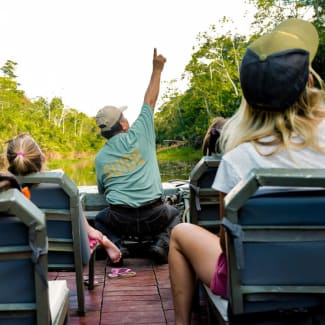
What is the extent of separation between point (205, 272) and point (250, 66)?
2.12ft

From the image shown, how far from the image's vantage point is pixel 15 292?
4.58ft

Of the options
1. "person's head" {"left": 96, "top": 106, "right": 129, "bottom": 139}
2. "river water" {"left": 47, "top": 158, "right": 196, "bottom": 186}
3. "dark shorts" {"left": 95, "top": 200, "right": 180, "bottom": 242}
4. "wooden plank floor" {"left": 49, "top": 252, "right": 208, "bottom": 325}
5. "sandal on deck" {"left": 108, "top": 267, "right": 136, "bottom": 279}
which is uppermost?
"person's head" {"left": 96, "top": 106, "right": 129, "bottom": 139}

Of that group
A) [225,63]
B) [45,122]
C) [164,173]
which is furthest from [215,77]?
[45,122]

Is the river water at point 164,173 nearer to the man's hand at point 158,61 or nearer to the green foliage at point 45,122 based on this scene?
the green foliage at point 45,122

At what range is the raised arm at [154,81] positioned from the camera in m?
3.81

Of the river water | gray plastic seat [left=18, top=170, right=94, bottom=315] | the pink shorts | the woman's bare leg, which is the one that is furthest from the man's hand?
the river water

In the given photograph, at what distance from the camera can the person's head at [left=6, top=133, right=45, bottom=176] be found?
8.15ft

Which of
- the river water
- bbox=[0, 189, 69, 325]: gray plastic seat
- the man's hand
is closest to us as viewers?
bbox=[0, 189, 69, 325]: gray plastic seat

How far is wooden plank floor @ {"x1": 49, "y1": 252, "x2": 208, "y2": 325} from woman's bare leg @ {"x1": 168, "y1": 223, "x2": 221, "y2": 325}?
70 centimetres

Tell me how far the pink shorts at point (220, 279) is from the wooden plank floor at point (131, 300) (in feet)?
2.89

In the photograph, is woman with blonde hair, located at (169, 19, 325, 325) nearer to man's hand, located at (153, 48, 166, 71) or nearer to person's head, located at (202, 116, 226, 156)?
person's head, located at (202, 116, 226, 156)

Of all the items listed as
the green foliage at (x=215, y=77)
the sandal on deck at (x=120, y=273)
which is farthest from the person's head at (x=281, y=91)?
the green foliage at (x=215, y=77)

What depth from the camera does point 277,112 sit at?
5.22 feet

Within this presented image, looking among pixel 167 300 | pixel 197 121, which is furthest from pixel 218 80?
pixel 167 300
